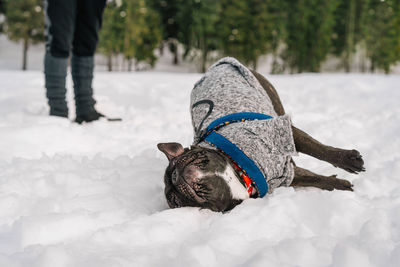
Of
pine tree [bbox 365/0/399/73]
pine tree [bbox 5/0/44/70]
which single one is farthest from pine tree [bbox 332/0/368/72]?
pine tree [bbox 5/0/44/70]

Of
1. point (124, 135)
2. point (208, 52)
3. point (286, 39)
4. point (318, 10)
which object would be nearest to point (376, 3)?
point (318, 10)

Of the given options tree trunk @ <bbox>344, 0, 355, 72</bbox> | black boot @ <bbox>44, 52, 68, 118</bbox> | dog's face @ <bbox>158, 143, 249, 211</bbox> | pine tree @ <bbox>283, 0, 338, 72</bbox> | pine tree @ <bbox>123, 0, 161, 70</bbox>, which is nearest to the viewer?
dog's face @ <bbox>158, 143, 249, 211</bbox>

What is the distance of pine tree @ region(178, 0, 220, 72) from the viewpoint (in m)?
23.5

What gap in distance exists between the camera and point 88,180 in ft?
6.75

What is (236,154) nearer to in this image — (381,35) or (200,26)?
(200,26)

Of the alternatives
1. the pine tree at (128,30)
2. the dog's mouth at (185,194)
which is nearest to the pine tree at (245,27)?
the pine tree at (128,30)

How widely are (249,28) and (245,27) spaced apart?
13.2 inches

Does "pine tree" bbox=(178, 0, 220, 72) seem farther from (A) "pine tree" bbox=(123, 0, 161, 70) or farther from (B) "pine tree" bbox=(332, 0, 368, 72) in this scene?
(B) "pine tree" bbox=(332, 0, 368, 72)

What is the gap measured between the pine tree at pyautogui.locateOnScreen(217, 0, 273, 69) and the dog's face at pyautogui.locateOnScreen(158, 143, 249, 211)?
24.3 meters

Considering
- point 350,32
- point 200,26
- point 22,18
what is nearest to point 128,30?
point 200,26

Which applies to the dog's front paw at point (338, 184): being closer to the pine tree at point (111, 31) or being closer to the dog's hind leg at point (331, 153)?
the dog's hind leg at point (331, 153)

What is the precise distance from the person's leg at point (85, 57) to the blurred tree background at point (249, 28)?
65.9ft

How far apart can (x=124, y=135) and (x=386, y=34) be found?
91.4ft

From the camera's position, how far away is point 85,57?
12.2ft
